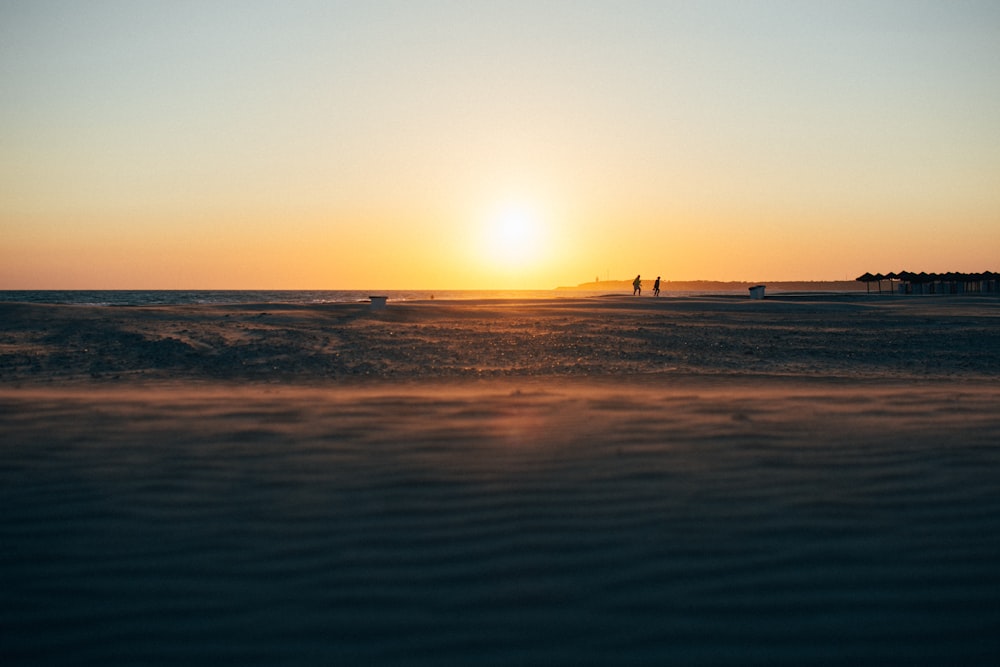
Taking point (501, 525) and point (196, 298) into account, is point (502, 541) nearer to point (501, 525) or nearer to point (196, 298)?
point (501, 525)

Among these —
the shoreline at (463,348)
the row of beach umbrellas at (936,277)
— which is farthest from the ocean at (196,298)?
the row of beach umbrellas at (936,277)

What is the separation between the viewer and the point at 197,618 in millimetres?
3342

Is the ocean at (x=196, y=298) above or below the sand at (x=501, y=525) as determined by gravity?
above

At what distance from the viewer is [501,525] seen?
435 cm

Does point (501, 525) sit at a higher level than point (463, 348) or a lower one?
lower

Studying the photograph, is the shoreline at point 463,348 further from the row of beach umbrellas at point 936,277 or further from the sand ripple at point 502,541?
the row of beach umbrellas at point 936,277

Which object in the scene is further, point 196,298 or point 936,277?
point 196,298

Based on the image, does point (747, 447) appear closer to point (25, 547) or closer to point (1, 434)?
point (25, 547)

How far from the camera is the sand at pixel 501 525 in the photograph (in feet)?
10.5

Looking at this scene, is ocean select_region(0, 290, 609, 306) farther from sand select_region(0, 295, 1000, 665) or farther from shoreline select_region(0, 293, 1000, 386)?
sand select_region(0, 295, 1000, 665)

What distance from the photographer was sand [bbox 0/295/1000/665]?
3189 mm

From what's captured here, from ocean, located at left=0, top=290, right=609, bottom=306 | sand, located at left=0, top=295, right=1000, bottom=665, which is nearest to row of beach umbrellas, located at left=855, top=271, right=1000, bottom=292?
ocean, located at left=0, top=290, right=609, bottom=306

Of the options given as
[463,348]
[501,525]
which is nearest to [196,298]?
[463,348]

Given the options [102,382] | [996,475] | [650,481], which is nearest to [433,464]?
[650,481]
